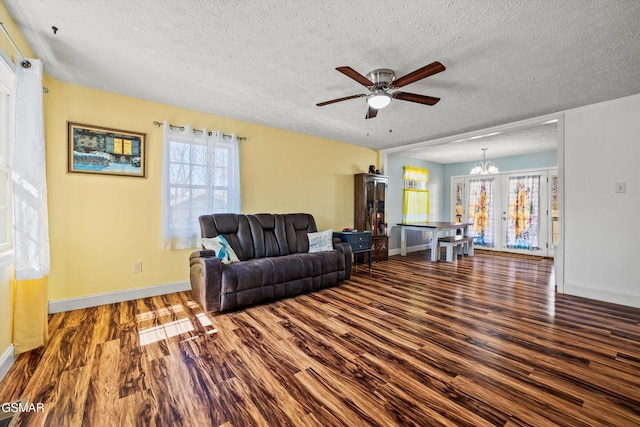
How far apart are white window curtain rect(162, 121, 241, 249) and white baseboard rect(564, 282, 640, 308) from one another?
4.52 m

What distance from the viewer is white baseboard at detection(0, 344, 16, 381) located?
1742 millimetres

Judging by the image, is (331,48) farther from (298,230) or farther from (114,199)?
(114,199)

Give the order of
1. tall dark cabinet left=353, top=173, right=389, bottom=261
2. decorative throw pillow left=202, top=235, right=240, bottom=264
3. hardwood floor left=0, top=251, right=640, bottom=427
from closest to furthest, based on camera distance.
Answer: hardwood floor left=0, top=251, right=640, bottom=427
decorative throw pillow left=202, top=235, right=240, bottom=264
tall dark cabinet left=353, top=173, right=389, bottom=261

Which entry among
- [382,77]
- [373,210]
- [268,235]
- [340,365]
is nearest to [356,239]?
[373,210]

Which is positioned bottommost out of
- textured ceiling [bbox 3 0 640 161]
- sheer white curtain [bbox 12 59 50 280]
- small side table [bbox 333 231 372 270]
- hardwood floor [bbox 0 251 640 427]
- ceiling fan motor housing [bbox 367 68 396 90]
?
hardwood floor [bbox 0 251 640 427]

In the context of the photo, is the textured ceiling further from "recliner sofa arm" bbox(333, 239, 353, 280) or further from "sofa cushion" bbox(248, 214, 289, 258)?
"recliner sofa arm" bbox(333, 239, 353, 280)

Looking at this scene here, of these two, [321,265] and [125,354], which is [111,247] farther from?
[321,265]

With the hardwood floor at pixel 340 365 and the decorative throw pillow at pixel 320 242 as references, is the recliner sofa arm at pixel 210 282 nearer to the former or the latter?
the hardwood floor at pixel 340 365

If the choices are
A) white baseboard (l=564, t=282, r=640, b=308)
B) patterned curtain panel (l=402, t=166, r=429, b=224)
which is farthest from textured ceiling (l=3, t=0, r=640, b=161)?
patterned curtain panel (l=402, t=166, r=429, b=224)

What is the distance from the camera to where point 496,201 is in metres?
6.93

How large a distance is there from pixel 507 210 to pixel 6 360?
8.47 meters

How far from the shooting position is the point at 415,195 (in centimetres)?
699

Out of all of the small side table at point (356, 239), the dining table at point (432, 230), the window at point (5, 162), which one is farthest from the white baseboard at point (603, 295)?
the window at point (5, 162)

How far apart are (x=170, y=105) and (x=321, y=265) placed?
2819mm
